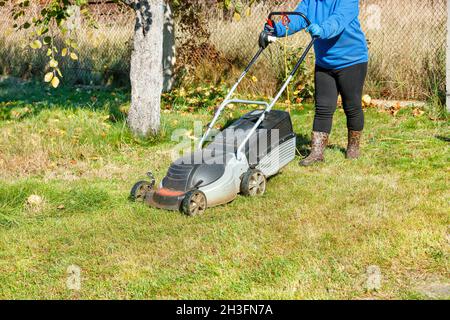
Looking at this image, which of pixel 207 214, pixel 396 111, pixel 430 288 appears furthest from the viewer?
pixel 396 111

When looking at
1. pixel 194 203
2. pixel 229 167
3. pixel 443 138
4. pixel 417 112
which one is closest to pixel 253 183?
pixel 229 167

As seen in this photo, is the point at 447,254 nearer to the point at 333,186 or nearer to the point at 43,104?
the point at 333,186

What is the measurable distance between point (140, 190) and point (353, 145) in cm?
199

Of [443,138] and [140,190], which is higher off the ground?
[140,190]

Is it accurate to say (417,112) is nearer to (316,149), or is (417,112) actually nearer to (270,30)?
(316,149)

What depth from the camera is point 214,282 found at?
3.49m

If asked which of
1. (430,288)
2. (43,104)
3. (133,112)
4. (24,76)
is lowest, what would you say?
(24,76)

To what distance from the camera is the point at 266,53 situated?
28.8ft

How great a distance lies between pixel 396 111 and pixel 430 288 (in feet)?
14.1

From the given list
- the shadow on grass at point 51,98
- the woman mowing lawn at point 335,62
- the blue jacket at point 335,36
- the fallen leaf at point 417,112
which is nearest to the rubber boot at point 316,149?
the woman mowing lawn at point 335,62

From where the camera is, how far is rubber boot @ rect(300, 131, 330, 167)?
5676 millimetres

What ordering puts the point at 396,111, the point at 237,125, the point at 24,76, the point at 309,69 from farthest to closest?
the point at 24,76 → the point at 309,69 → the point at 396,111 → the point at 237,125

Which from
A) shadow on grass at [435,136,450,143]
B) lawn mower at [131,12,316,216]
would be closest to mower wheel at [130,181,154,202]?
lawn mower at [131,12,316,216]
